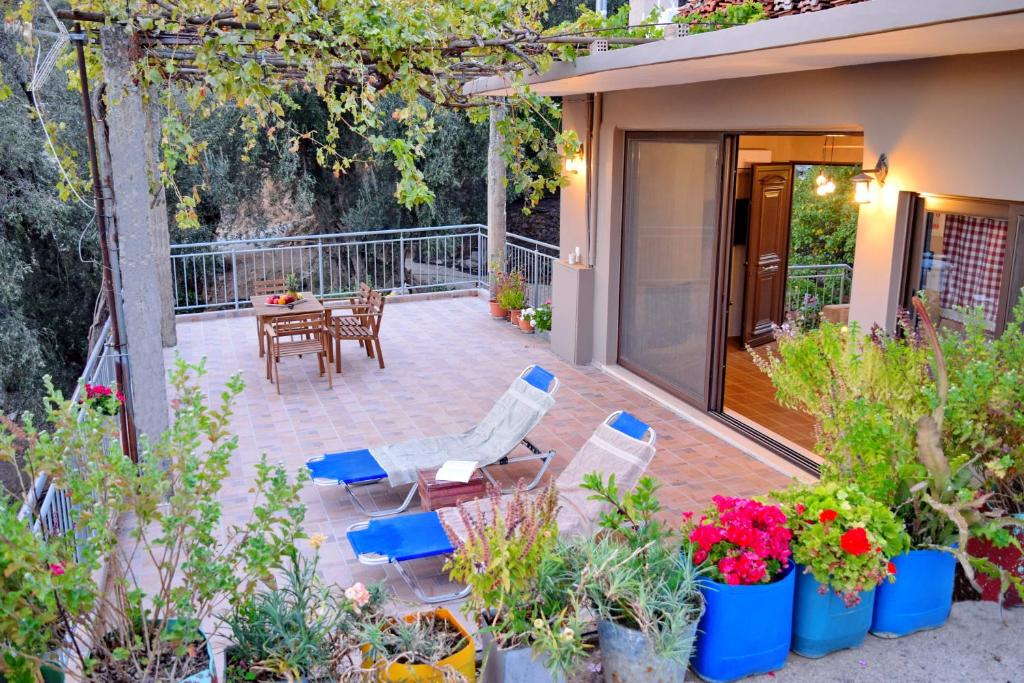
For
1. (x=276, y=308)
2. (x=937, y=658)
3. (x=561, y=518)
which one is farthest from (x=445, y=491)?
(x=276, y=308)

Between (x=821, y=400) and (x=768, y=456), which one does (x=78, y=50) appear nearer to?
(x=821, y=400)

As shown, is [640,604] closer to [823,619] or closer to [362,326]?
[823,619]

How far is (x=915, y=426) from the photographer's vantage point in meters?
3.87

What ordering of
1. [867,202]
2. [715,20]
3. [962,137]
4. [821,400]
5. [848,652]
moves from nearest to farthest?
1. [848,652]
2. [821,400]
3. [962,137]
4. [867,202]
5. [715,20]

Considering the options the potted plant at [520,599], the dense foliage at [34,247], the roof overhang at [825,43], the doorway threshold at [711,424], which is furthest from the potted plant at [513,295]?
the potted plant at [520,599]

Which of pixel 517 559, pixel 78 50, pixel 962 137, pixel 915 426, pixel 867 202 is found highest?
pixel 78 50

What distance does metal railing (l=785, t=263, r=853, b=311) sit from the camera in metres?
11.5

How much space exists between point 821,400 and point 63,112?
1114 centimetres

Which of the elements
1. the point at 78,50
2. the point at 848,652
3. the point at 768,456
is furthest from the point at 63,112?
the point at 848,652

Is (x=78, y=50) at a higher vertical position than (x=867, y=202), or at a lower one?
higher

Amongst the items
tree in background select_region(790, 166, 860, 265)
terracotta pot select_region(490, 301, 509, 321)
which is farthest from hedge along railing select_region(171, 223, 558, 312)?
tree in background select_region(790, 166, 860, 265)

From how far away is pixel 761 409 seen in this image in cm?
838

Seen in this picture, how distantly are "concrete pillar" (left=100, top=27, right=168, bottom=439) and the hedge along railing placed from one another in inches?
255

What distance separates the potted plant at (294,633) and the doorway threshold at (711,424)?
423 centimetres
